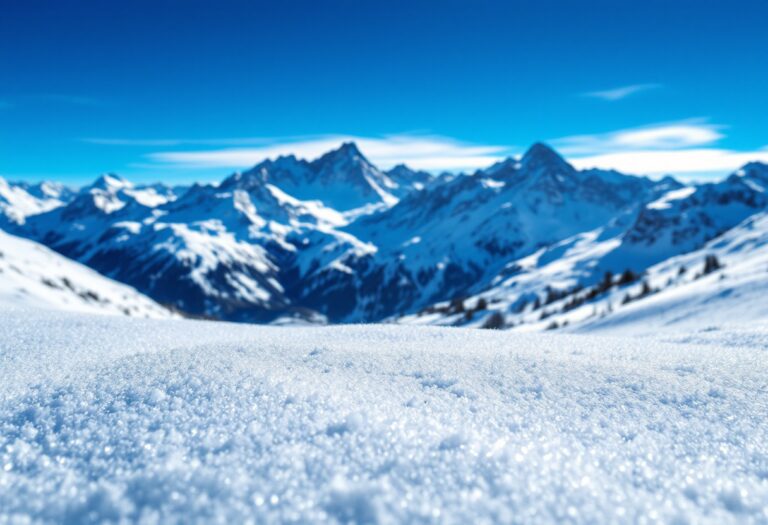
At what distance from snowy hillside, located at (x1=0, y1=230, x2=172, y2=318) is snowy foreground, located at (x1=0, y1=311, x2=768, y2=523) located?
5476cm

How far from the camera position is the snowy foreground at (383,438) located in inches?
129

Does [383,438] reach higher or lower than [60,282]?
higher

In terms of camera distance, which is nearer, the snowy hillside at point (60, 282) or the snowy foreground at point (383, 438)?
the snowy foreground at point (383, 438)

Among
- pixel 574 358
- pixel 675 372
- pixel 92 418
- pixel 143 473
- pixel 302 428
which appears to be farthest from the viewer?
pixel 574 358

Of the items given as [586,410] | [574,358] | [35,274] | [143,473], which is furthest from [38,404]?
[35,274]

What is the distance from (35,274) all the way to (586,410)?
8999 cm

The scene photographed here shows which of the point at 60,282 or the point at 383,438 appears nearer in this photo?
the point at 383,438

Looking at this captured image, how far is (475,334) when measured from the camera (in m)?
9.30

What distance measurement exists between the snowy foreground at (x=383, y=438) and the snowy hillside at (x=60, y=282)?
5476cm

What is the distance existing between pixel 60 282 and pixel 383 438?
9133cm

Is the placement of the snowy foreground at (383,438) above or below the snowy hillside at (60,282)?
above

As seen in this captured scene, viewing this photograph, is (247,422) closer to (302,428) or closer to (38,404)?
(302,428)

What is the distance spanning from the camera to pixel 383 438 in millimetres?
4016

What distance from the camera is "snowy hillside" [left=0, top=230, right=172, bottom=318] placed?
5978 centimetres
